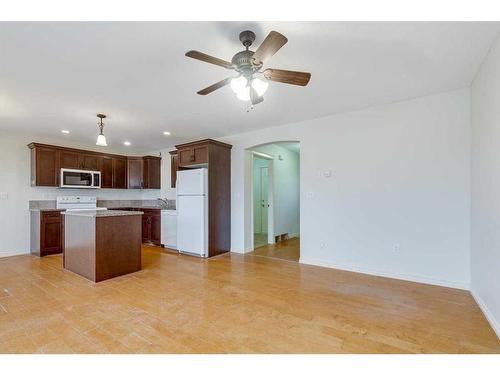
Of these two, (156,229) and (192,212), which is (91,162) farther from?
(192,212)

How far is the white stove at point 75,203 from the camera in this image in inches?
207

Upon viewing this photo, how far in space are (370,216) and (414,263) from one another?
781mm

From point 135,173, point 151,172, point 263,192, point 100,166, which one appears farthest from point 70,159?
point 263,192

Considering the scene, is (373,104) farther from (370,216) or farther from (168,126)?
(168,126)

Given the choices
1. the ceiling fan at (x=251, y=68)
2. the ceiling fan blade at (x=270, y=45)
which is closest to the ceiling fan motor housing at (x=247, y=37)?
the ceiling fan at (x=251, y=68)

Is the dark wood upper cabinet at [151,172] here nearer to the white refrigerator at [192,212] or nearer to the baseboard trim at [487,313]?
the white refrigerator at [192,212]

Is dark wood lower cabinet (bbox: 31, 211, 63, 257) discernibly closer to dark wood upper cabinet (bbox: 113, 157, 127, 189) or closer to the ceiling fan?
dark wood upper cabinet (bbox: 113, 157, 127, 189)

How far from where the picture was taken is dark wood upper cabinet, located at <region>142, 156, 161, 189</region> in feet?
21.0

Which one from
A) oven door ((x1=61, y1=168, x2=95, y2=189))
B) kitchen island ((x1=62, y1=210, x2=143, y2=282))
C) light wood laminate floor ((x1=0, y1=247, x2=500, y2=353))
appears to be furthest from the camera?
oven door ((x1=61, y1=168, x2=95, y2=189))

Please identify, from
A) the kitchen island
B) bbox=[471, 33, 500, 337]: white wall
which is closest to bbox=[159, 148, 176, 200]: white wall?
the kitchen island

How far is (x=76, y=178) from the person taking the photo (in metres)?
5.34

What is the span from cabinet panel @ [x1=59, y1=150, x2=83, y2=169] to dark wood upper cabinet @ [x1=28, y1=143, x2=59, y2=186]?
86 mm

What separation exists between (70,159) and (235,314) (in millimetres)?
5022
